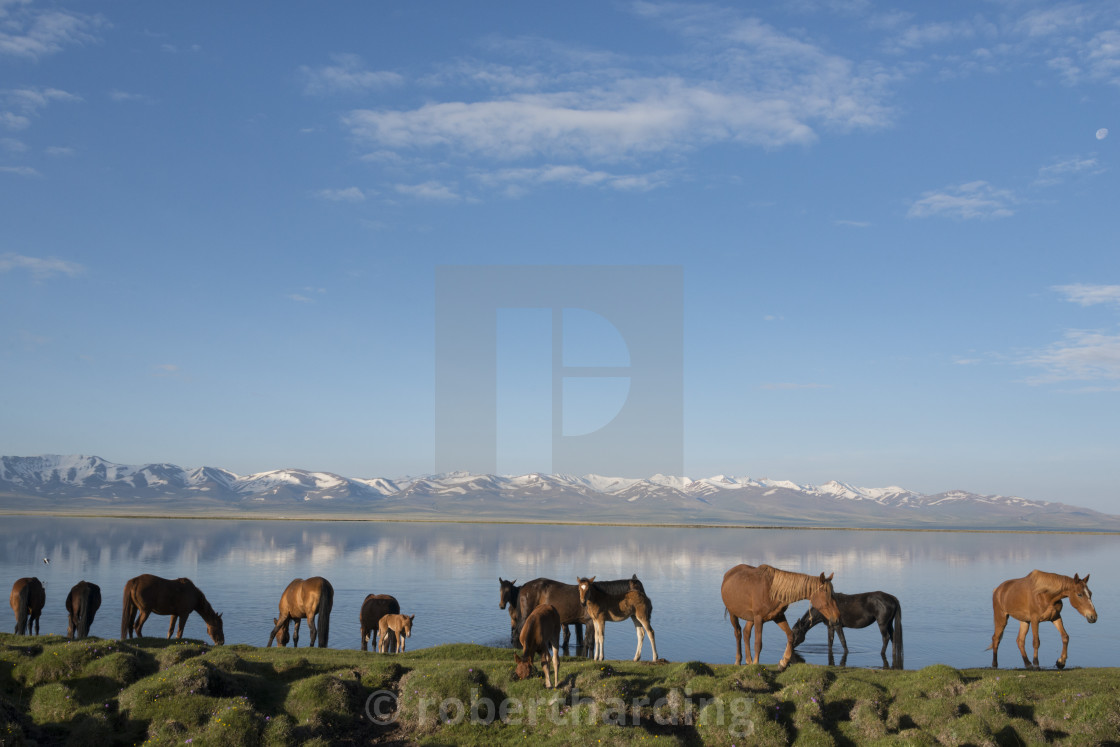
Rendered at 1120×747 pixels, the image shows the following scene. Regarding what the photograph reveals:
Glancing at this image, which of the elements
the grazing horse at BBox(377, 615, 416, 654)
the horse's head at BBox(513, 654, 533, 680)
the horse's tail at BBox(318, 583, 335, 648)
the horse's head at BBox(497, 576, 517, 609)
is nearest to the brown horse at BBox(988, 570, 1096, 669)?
the horse's head at BBox(513, 654, 533, 680)

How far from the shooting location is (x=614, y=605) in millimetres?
20031

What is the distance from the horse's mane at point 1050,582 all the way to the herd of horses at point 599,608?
0.08 feet

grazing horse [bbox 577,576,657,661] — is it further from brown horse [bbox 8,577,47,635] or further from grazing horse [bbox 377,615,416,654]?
brown horse [bbox 8,577,47,635]

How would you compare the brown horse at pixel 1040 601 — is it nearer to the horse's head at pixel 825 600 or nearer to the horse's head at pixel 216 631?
the horse's head at pixel 825 600

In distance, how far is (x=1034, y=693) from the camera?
1599 cm

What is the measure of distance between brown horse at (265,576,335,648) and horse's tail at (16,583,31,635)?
8.20m

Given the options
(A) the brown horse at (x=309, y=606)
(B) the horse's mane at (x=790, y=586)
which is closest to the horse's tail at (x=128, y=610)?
(A) the brown horse at (x=309, y=606)

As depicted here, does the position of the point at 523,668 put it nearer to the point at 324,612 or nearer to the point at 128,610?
the point at 324,612

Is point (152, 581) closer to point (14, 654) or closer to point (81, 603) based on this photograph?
point (81, 603)

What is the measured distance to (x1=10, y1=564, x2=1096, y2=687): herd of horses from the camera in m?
18.6

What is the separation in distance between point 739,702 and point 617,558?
64.8 metres

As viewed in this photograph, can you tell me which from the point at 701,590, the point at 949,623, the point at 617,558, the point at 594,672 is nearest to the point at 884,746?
the point at 594,672

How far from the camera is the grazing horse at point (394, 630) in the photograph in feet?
76.2

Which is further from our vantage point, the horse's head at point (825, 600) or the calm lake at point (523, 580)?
the calm lake at point (523, 580)
